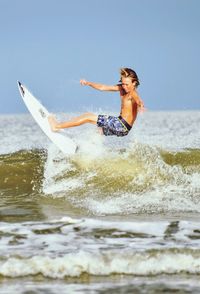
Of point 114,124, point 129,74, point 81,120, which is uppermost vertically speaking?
point 129,74

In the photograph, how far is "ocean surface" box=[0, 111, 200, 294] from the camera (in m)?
7.17

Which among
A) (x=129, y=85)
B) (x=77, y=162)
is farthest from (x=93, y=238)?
(x=77, y=162)

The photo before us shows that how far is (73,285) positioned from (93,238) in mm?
1507

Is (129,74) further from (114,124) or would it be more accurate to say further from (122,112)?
(114,124)

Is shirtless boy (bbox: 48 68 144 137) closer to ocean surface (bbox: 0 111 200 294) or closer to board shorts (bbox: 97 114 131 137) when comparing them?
board shorts (bbox: 97 114 131 137)

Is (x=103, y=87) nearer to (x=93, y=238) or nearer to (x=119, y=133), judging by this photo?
(x=119, y=133)

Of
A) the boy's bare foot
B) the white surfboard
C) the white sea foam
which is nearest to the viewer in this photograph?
the white sea foam

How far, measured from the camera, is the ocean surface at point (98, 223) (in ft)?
23.5

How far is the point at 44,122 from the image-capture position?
554 inches

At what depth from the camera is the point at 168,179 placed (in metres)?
13.6

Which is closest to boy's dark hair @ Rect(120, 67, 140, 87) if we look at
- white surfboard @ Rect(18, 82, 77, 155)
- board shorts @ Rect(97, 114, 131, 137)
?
board shorts @ Rect(97, 114, 131, 137)

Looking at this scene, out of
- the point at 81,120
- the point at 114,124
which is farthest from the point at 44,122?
the point at 114,124

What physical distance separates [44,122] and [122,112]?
7.16 ft

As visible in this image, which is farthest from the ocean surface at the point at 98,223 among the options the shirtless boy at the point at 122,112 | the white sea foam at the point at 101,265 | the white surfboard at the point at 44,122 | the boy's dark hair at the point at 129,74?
the boy's dark hair at the point at 129,74
